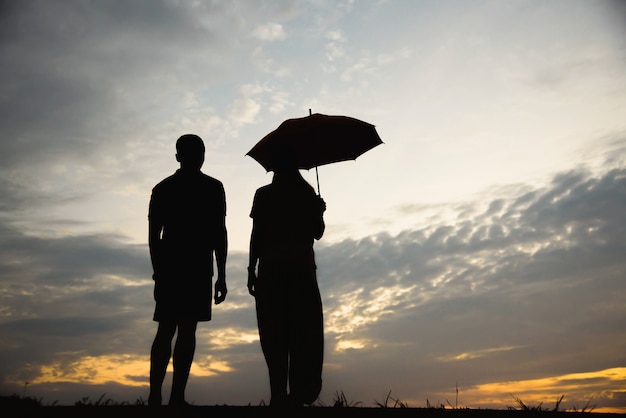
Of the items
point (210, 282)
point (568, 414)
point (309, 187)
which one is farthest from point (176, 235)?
point (568, 414)

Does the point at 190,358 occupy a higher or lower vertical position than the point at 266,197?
lower

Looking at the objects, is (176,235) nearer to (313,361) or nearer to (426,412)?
(313,361)

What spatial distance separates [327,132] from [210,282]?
8.11ft

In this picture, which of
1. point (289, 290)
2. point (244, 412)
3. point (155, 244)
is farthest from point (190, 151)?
point (244, 412)

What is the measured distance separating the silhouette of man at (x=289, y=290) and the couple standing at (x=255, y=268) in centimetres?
1

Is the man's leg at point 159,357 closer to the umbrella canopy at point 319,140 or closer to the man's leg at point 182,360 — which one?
the man's leg at point 182,360

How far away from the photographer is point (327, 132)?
7.77 m

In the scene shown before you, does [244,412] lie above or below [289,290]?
below

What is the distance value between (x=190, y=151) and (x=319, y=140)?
6.26 ft

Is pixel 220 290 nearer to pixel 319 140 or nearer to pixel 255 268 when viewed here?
pixel 255 268

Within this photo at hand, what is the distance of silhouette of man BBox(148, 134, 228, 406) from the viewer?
6020 mm

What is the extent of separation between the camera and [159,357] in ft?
19.5

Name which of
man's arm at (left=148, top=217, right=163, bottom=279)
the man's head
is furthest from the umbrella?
man's arm at (left=148, top=217, right=163, bottom=279)

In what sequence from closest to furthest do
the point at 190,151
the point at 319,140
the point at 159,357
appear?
the point at 159,357 → the point at 190,151 → the point at 319,140
